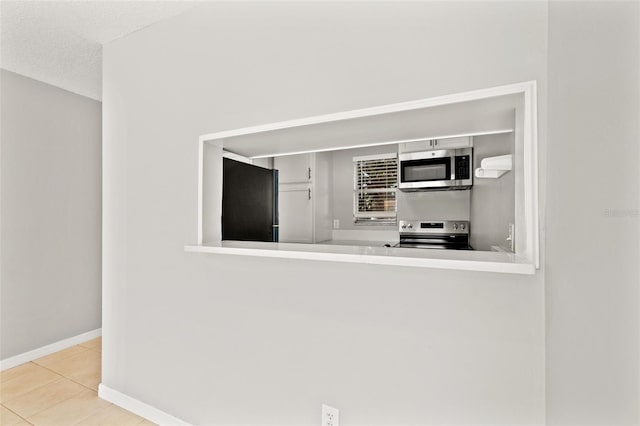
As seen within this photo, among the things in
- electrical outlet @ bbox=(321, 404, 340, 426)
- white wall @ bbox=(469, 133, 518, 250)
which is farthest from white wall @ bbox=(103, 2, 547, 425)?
white wall @ bbox=(469, 133, 518, 250)

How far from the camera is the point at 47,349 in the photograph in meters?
2.78

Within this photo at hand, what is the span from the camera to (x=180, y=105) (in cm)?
183

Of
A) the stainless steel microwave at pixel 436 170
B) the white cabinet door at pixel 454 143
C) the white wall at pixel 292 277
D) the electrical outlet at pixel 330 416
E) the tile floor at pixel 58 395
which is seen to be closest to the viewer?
the white wall at pixel 292 277

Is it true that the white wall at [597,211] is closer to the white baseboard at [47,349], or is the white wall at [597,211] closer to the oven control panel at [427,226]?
the oven control panel at [427,226]

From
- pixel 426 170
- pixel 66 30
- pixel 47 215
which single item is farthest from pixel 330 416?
pixel 47 215

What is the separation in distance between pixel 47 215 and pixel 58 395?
1494 millimetres

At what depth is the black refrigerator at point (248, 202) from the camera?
189 centimetres

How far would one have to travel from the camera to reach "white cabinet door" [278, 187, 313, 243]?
84.8 inches

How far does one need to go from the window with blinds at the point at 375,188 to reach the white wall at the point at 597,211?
6.17 feet

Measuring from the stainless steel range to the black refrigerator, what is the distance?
45.2 inches

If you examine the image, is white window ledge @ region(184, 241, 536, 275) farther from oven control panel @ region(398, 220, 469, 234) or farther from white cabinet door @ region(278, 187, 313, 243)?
oven control panel @ region(398, 220, 469, 234)

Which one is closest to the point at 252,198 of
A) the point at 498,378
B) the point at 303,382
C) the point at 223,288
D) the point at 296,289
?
the point at 223,288

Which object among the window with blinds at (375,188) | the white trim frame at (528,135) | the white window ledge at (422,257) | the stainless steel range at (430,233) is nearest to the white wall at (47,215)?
the white window ledge at (422,257)

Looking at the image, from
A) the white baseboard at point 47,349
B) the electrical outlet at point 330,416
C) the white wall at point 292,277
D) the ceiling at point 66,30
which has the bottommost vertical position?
the white baseboard at point 47,349
